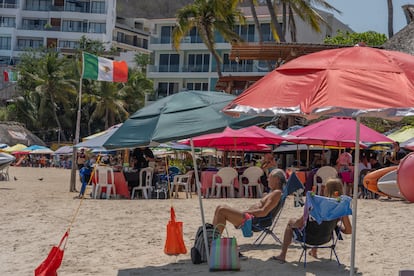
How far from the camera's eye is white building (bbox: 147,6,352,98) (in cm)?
5222

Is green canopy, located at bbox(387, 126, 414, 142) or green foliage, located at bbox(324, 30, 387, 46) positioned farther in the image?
green foliage, located at bbox(324, 30, 387, 46)

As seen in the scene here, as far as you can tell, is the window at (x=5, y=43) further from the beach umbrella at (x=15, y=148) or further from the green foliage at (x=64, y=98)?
the beach umbrella at (x=15, y=148)

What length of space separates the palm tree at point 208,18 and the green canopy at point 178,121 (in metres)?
26.2

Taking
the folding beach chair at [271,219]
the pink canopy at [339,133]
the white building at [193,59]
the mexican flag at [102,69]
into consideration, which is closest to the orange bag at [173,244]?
the folding beach chair at [271,219]

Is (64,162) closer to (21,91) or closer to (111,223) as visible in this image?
(21,91)

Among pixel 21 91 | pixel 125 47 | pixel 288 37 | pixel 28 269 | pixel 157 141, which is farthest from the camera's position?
pixel 125 47

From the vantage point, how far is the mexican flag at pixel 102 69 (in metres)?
18.8

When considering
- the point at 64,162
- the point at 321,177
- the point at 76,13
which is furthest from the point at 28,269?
the point at 76,13

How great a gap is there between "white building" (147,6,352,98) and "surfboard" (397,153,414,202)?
46.9 meters

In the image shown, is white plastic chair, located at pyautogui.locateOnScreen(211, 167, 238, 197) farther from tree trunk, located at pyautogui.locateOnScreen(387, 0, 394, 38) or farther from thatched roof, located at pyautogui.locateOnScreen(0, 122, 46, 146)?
thatched roof, located at pyautogui.locateOnScreen(0, 122, 46, 146)

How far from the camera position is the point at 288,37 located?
5403 centimetres

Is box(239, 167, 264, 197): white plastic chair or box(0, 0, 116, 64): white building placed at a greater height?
box(0, 0, 116, 64): white building

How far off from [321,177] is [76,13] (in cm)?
6242

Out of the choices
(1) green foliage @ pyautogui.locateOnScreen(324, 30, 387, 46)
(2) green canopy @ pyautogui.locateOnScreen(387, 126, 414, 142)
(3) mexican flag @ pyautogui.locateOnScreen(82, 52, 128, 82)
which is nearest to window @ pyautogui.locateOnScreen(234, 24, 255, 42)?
(1) green foliage @ pyautogui.locateOnScreen(324, 30, 387, 46)
